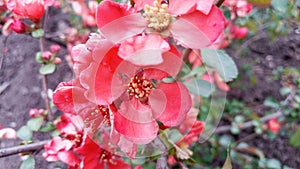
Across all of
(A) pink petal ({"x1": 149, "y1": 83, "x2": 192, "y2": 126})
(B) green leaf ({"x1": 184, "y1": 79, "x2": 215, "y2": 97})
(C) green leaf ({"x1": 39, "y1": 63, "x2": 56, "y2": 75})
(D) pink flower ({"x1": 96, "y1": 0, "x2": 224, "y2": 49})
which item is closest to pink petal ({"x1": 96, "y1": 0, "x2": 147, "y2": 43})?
(D) pink flower ({"x1": 96, "y1": 0, "x2": 224, "y2": 49})

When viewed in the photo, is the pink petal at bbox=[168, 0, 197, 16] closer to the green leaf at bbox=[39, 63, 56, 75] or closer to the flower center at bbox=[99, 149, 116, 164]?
the flower center at bbox=[99, 149, 116, 164]

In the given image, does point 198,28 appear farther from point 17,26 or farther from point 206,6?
point 17,26

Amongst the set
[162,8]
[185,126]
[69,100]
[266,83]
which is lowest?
[266,83]

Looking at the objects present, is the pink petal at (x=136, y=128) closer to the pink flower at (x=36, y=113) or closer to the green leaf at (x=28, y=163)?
the green leaf at (x=28, y=163)

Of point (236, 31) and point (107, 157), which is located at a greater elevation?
point (107, 157)

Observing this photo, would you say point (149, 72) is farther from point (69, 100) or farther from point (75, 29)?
point (75, 29)

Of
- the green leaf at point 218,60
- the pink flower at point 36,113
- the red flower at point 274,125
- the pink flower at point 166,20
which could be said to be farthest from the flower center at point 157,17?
the red flower at point 274,125

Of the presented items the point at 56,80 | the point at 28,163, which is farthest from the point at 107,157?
the point at 56,80

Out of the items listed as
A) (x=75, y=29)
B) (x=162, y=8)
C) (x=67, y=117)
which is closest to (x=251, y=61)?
(x=75, y=29)
